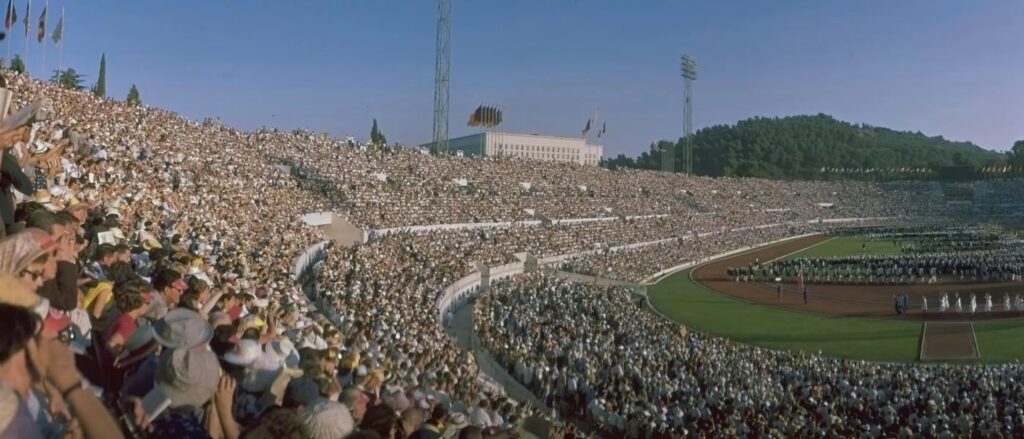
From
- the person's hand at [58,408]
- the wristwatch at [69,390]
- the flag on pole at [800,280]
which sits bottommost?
the flag on pole at [800,280]


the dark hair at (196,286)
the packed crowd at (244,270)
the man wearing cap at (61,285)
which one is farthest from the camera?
the dark hair at (196,286)

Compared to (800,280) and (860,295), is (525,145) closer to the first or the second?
(800,280)

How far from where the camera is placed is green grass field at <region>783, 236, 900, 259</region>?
210 feet

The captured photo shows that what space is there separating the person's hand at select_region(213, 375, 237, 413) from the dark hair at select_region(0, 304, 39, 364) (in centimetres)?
119

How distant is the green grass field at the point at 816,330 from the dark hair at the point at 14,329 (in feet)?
91.7

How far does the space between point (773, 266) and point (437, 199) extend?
22.9 meters

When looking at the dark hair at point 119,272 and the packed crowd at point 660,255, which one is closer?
the dark hair at point 119,272

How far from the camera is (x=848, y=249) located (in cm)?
A: 6819

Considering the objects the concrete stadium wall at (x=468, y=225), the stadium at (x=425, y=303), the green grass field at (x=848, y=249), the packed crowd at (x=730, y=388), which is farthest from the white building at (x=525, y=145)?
the packed crowd at (x=730, y=388)

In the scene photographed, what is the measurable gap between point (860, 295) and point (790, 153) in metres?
133

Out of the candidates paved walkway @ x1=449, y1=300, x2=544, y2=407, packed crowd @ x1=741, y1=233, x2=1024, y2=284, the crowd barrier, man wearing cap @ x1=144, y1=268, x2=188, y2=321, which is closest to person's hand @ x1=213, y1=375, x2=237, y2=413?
man wearing cap @ x1=144, y1=268, x2=188, y2=321

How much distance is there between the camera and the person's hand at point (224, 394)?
3.69 m

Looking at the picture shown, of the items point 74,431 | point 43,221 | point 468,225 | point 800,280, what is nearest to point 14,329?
point 74,431

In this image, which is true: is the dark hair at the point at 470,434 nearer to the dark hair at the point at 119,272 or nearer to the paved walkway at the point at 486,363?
the dark hair at the point at 119,272
